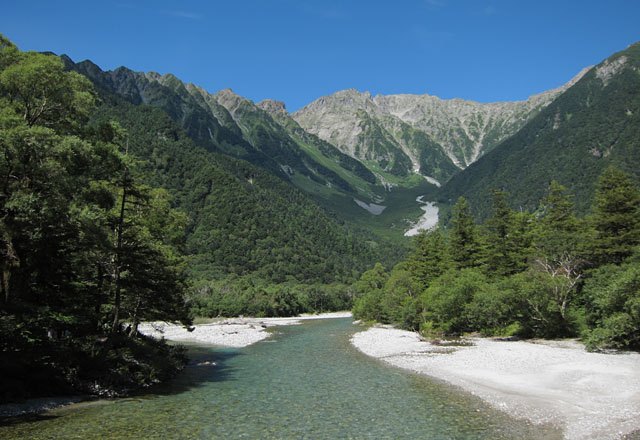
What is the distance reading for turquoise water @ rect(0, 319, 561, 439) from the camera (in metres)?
15.4

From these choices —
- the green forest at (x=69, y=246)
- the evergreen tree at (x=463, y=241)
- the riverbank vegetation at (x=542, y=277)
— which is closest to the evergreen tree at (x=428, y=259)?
the riverbank vegetation at (x=542, y=277)

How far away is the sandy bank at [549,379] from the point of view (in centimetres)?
1623

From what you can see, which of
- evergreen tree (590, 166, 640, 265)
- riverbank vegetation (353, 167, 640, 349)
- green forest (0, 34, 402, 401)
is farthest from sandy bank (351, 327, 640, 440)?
green forest (0, 34, 402, 401)

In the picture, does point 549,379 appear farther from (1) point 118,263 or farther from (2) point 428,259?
(2) point 428,259

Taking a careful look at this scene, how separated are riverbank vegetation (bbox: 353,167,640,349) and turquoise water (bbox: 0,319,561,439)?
16.2 metres

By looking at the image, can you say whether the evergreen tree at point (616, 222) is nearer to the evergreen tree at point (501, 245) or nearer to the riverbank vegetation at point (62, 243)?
the evergreen tree at point (501, 245)

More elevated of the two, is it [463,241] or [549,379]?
[463,241]

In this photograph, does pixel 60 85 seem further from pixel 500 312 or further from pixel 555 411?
pixel 500 312

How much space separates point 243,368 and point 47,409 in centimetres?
1544

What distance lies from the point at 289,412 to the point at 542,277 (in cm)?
3094

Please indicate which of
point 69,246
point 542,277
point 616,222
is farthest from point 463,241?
point 69,246

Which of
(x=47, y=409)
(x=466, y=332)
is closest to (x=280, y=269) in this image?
(x=466, y=332)

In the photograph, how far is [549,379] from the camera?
22.9 metres

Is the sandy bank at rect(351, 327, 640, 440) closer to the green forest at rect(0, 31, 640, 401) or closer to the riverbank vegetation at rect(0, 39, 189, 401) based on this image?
the green forest at rect(0, 31, 640, 401)
